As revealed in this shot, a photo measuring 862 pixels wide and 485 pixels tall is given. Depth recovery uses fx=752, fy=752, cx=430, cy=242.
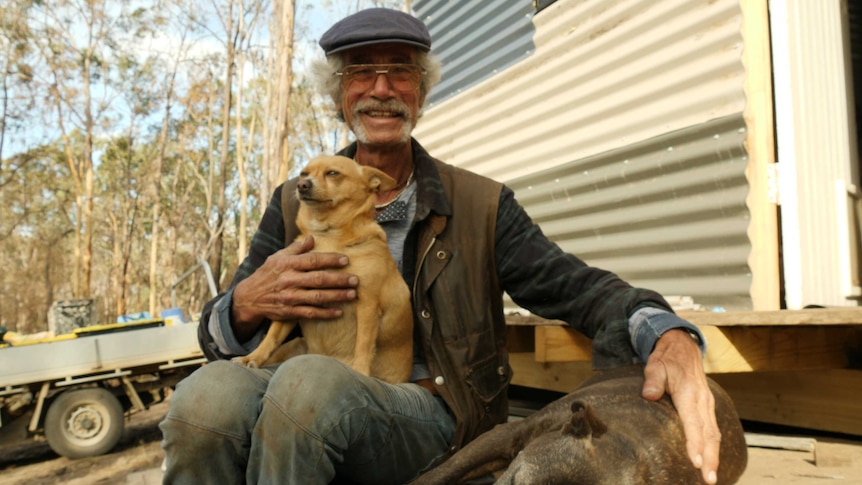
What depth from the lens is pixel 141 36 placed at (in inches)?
1177

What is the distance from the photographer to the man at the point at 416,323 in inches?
76.4

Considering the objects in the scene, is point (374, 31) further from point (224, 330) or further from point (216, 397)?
point (216, 397)

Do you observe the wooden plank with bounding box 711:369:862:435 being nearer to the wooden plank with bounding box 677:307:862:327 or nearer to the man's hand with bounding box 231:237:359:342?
the wooden plank with bounding box 677:307:862:327

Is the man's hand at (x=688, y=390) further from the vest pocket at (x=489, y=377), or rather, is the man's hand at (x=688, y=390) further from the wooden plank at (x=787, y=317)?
the wooden plank at (x=787, y=317)

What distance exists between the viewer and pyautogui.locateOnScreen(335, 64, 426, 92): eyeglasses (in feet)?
9.21

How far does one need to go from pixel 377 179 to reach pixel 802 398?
2.29 metres

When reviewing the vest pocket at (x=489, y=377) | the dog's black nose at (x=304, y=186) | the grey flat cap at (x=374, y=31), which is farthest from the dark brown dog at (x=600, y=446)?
the grey flat cap at (x=374, y=31)

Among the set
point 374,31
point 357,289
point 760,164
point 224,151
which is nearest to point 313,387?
point 357,289

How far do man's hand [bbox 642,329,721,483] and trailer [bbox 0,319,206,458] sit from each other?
809 centimetres

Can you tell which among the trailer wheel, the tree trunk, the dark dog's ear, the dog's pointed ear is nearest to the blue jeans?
the dark dog's ear

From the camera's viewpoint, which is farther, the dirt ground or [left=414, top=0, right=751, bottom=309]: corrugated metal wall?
[left=414, top=0, right=751, bottom=309]: corrugated metal wall

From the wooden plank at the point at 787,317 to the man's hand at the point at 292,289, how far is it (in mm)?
1393

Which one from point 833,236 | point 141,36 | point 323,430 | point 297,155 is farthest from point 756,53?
point 297,155

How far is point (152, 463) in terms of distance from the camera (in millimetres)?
8227
